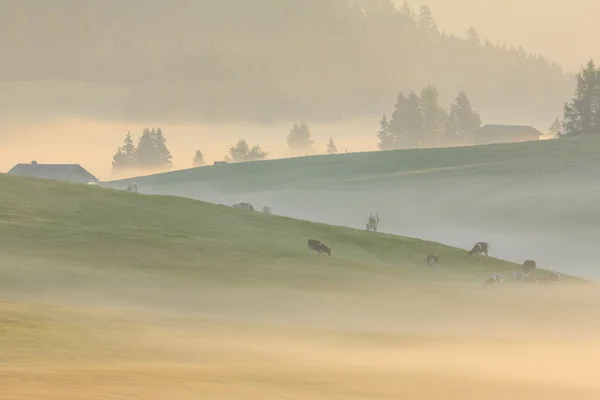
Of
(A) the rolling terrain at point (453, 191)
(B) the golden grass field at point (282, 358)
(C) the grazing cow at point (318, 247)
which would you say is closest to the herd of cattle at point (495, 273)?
(C) the grazing cow at point (318, 247)

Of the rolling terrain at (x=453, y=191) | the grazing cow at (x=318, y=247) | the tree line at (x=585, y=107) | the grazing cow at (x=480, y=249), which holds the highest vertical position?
the tree line at (x=585, y=107)

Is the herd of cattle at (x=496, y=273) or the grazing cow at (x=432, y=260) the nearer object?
the herd of cattle at (x=496, y=273)

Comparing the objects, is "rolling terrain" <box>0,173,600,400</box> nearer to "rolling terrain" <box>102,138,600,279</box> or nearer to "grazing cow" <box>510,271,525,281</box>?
"grazing cow" <box>510,271,525,281</box>

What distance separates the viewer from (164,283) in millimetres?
51688

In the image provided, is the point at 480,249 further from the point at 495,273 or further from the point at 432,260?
the point at 495,273

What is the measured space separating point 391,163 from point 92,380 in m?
145

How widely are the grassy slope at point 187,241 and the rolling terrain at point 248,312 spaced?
19 centimetres

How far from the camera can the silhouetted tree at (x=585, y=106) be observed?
177875 millimetres

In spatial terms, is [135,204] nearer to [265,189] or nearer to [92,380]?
[92,380]

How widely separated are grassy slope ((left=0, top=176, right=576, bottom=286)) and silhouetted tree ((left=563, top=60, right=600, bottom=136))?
10668cm

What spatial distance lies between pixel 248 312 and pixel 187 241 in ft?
78.8

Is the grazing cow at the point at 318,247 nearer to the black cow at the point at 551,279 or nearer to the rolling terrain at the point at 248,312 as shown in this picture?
the rolling terrain at the point at 248,312

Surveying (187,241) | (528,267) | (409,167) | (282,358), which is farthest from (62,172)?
(282,358)

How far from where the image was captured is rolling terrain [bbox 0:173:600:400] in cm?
2148
